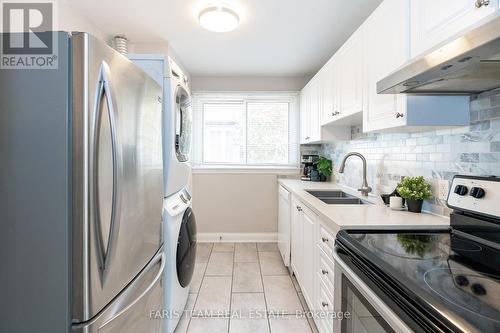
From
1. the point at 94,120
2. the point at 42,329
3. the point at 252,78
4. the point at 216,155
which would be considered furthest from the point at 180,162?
the point at 252,78

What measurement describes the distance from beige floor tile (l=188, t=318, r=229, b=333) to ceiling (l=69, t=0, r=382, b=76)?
2.44 meters

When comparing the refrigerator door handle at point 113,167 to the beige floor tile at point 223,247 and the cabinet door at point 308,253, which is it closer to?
the cabinet door at point 308,253

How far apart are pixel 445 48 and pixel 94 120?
119cm

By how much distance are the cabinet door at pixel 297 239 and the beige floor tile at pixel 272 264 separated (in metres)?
0.29

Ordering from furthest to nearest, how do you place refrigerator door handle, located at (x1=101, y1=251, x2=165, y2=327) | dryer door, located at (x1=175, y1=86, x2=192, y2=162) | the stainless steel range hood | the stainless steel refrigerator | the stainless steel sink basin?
the stainless steel sink basin → dryer door, located at (x1=175, y1=86, x2=192, y2=162) → refrigerator door handle, located at (x1=101, y1=251, x2=165, y2=327) → the stainless steel refrigerator → the stainless steel range hood

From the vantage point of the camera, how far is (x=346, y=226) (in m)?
1.24

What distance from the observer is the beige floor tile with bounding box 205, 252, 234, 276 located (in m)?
2.76

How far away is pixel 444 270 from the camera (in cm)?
84

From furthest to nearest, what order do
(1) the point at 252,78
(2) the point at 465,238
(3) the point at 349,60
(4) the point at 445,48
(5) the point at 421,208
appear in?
(1) the point at 252,78 → (3) the point at 349,60 → (5) the point at 421,208 → (2) the point at 465,238 → (4) the point at 445,48

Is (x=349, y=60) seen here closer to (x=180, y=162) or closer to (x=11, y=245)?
(x=180, y=162)

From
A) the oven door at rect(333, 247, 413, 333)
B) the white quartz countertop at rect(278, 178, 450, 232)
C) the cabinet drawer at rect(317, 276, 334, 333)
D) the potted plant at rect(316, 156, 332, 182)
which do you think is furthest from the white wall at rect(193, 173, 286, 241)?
the oven door at rect(333, 247, 413, 333)

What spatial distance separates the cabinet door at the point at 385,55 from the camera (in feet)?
4.26

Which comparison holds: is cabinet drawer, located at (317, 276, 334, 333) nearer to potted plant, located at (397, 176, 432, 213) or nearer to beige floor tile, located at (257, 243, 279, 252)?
potted plant, located at (397, 176, 432, 213)

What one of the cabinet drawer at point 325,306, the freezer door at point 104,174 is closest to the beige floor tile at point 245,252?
the cabinet drawer at point 325,306
